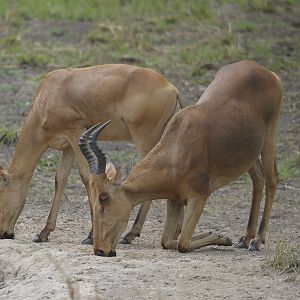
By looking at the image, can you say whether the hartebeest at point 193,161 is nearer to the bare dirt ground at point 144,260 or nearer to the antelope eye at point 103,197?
the antelope eye at point 103,197

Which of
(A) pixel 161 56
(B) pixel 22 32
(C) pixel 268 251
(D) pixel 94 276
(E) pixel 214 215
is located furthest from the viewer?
(B) pixel 22 32

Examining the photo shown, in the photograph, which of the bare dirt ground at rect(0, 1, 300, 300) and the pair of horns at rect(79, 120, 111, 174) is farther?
the pair of horns at rect(79, 120, 111, 174)

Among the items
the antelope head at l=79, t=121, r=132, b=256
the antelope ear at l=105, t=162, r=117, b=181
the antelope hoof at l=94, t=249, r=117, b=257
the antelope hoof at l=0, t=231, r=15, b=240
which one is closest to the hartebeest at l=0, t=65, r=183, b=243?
the antelope hoof at l=0, t=231, r=15, b=240

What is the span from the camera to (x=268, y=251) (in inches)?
461

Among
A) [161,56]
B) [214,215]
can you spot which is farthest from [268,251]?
[161,56]

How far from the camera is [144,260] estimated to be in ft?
35.2

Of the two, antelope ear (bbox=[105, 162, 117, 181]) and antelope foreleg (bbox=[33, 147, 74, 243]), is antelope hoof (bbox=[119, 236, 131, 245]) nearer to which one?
antelope foreleg (bbox=[33, 147, 74, 243])

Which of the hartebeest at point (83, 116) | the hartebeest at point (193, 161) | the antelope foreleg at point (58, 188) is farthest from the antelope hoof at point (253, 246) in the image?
the antelope foreleg at point (58, 188)

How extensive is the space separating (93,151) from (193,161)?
887 millimetres

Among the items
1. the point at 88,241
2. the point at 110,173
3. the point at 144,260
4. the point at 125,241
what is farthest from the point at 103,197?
the point at 125,241

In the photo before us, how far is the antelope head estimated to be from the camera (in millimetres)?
11141

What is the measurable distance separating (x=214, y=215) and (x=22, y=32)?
8.26 metres

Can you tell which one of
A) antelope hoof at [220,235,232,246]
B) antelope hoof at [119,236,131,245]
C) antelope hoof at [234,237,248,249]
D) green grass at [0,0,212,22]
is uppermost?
antelope hoof at [220,235,232,246]

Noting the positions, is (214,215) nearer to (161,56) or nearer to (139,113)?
(139,113)
